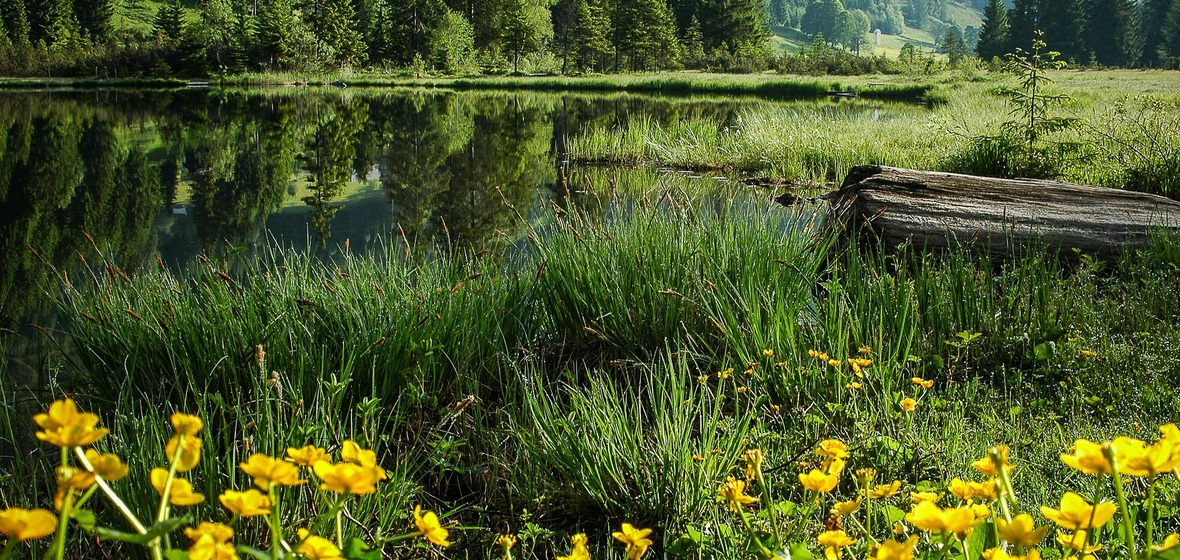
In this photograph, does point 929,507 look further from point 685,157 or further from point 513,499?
point 685,157

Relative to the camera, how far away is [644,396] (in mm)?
3350

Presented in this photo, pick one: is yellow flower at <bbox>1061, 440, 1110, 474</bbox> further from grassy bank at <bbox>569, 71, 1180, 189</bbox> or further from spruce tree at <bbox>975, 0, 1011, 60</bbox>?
spruce tree at <bbox>975, 0, 1011, 60</bbox>

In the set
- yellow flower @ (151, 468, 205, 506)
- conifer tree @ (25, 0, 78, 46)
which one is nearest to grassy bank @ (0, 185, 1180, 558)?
yellow flower @ (151, 468, 205, 506)

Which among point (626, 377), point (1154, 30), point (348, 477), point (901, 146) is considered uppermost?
point (1154, 30)

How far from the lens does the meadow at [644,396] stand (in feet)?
6.66

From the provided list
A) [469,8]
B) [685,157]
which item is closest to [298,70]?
[469,8]

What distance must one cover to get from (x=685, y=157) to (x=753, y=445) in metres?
10.9

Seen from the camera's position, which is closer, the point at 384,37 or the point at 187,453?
the point at 187,453

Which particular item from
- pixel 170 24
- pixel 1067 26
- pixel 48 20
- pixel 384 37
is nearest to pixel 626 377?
pixel 384 37

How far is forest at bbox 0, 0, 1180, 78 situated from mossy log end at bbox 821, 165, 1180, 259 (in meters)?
46.7

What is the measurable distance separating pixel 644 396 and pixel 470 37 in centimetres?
5475

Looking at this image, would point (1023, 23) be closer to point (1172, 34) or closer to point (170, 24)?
point (1172, 34)

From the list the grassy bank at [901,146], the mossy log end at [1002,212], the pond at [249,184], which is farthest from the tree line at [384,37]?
the mossy log end at [1002,212]

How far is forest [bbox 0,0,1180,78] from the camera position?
4541 cm
